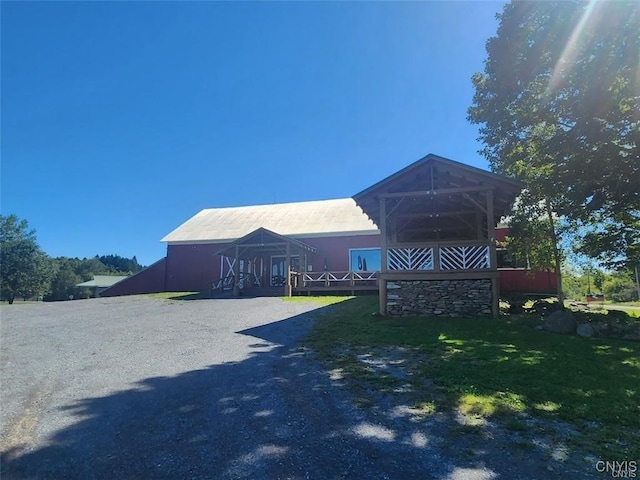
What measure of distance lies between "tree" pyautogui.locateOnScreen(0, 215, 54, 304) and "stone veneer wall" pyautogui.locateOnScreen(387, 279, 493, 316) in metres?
38.7

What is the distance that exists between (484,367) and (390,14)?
10.6m

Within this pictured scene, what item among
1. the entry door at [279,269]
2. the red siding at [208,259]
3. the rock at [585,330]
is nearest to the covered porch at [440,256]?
the rock at [585,330]

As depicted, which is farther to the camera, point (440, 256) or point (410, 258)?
point (410, 258)

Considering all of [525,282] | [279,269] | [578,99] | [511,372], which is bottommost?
[511,372]

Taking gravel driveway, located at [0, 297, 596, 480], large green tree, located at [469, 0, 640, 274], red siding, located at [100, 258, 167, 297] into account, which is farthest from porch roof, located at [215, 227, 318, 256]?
gravel driveway, located at [0, 297, 596, 480]

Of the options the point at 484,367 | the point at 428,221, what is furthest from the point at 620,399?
the point at 428,221

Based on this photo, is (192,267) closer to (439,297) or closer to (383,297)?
(383,297)

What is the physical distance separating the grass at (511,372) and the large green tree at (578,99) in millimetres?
3880

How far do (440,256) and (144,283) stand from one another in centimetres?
2164

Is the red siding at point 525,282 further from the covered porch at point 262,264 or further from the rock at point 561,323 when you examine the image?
the covered porch at point 262,264

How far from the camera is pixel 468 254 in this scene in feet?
37.4

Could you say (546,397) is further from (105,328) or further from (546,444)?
(105,328)

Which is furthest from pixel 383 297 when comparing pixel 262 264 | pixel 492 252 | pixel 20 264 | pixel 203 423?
pixel 20 264

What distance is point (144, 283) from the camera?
84.0 ft
